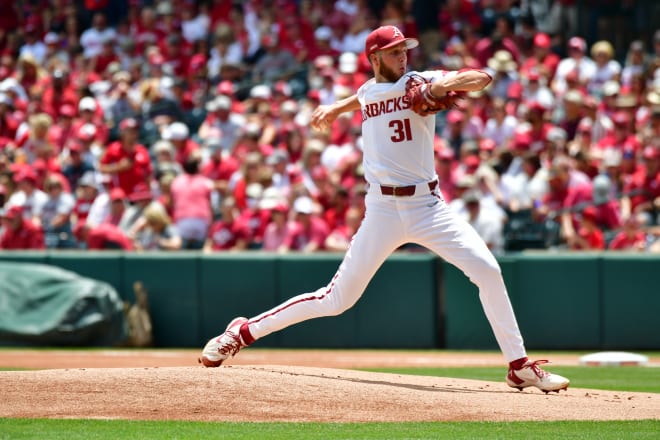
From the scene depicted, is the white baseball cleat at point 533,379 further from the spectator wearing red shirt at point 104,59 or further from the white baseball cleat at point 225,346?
the spectator wearing red shirt at point 104,59

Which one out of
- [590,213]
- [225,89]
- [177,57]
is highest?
[177,57]

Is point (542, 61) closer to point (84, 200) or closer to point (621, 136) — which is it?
point (621, 136)

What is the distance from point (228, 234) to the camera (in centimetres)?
1395

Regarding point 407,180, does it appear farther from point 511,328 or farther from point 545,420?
point 545,420

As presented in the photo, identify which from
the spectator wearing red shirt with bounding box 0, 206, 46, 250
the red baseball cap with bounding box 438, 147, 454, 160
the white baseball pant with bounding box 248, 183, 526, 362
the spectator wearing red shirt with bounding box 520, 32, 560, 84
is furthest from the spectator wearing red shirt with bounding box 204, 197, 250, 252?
the white baseball pant with bounding box 248, 183, 526, 362

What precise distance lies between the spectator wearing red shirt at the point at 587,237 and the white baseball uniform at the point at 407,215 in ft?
20.0

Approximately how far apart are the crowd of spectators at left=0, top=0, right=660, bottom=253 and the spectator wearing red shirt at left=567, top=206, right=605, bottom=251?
0.02 m

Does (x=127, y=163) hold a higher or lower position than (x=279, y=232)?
higher

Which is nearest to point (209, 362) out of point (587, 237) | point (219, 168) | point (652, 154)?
point (587, 237)

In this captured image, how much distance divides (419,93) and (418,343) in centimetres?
650

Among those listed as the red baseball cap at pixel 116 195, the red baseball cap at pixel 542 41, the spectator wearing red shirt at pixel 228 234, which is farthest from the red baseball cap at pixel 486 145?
the red baseball cap at pixel 116 195

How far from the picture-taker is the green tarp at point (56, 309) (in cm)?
1300

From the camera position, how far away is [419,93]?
6754mm

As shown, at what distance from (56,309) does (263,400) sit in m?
6.88
